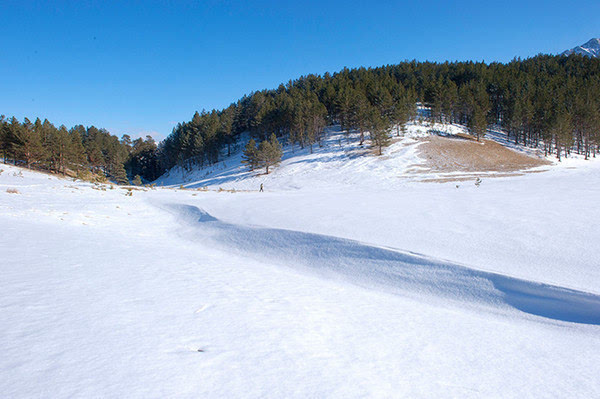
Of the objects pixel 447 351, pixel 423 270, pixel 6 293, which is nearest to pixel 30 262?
pixel 6 293

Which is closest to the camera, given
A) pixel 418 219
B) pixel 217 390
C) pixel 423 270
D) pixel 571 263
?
pixel 217 390

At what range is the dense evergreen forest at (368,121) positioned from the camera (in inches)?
1991

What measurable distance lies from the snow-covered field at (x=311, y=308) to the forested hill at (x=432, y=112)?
47.2 m

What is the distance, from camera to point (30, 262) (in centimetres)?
471

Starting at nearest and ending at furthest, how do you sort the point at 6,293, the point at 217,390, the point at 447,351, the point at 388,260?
the point at 217,390
the point at 447,351
the point at 6,293
the point at 388,260

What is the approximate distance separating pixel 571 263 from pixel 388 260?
3.25 metres

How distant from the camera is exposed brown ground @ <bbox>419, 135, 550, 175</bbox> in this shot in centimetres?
4399

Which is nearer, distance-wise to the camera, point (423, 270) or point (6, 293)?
point (6, 293)

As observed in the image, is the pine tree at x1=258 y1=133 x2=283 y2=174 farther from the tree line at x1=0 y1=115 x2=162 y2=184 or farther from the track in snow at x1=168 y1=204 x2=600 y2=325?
the track in snow at x1=168 y1=204 x2=600 y2=325

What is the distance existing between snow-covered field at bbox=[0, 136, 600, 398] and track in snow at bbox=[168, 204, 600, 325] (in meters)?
0.03

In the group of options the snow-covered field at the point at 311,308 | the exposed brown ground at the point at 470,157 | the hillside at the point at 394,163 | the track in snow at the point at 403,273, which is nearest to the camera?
the snow-covered field at the point at 311,308

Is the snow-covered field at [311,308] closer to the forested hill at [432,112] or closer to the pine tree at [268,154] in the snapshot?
the pine tree at [268,154]

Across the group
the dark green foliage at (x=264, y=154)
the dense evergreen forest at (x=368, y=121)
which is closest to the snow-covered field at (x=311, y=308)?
the dark green foliage at (x=264, y=154)

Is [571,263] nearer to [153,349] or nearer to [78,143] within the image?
[153,349]
